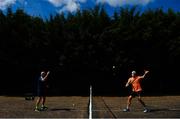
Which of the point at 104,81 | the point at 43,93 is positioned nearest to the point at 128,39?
the point at 104,81

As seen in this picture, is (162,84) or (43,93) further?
(162,84)

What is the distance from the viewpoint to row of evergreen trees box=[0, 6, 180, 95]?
34.3m

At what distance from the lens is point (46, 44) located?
113ft

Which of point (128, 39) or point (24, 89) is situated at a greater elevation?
point (128, 39)

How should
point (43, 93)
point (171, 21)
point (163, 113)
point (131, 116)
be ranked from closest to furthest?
point (131, 116)
point (163, 113)
point (43, 93)
point (171, 21)

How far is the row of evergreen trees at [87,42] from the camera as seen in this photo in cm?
3431

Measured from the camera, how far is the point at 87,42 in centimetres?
3466

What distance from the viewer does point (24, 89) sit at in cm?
3600

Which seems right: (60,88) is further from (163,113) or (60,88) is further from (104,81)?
(163,113)

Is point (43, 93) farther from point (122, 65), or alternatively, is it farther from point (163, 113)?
point (122, 65)

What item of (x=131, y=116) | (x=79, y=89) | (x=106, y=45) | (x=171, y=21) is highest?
(x=171, y=21)

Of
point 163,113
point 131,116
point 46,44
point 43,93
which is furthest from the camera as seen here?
point 46,44

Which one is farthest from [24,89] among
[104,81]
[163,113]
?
[163,113]

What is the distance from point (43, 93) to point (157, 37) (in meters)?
17.5
